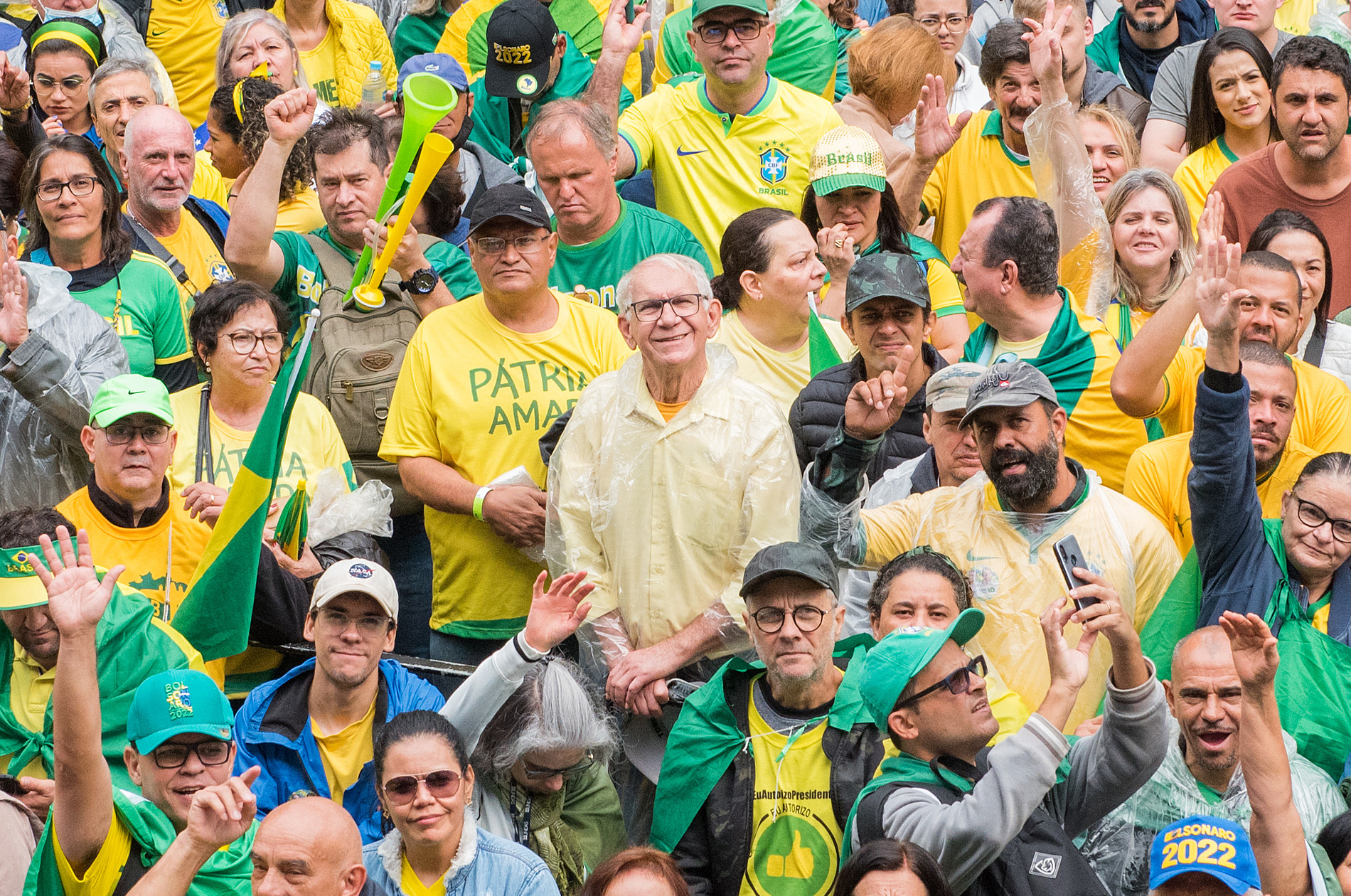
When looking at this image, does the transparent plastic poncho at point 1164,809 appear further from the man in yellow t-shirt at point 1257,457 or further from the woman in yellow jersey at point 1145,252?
the woman in yellow jersey at point 1145,252

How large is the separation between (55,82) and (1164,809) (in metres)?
5.59

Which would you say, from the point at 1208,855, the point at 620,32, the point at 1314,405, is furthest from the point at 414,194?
the point at 1208,855

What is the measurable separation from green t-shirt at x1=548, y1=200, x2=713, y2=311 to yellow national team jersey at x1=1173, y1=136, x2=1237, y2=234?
2.17 m

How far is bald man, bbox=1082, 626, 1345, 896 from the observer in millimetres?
4469

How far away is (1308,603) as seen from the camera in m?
4.89

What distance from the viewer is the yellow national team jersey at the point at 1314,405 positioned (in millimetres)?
5496

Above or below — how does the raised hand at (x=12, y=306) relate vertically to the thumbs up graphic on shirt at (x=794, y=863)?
above

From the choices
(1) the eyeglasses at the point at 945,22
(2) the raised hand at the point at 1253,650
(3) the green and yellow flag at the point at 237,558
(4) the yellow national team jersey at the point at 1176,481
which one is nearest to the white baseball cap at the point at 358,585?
(3) the green and yellow flag at the point at 237,558

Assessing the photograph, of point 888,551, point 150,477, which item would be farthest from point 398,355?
point 888,551

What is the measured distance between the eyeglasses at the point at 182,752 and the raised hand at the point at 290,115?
250 centimetres

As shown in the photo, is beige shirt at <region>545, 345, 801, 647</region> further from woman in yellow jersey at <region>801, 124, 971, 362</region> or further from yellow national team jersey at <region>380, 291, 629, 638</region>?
woman in yellow jersey at <region>801, 124, 971, 362</region>

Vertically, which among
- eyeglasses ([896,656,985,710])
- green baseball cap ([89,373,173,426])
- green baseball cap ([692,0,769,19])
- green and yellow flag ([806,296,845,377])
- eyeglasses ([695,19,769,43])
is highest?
green baseball cap ([692,0,769,19])

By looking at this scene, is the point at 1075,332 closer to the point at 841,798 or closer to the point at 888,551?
the point at 888,551

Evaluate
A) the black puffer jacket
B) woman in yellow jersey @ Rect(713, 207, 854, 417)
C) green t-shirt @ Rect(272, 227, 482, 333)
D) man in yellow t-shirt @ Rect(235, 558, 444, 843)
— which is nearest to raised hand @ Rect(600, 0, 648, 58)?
green t-shirt @ Rect(272, 227, 482, 333)
